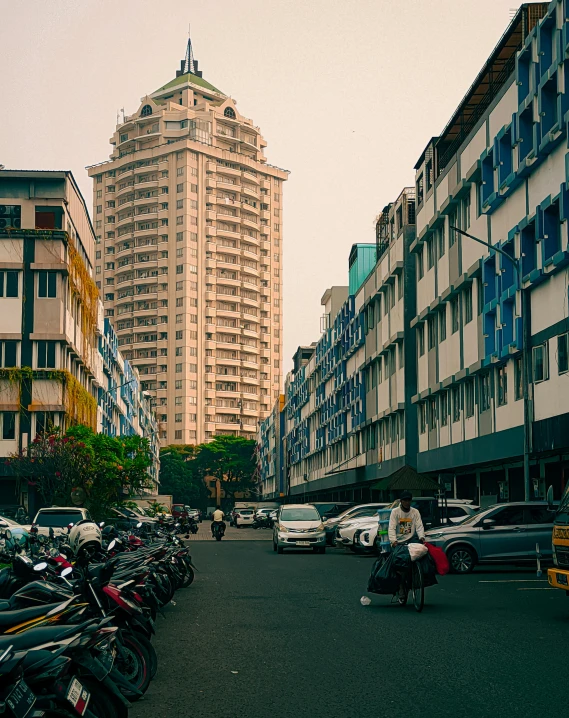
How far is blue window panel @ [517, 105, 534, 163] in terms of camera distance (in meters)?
32.0

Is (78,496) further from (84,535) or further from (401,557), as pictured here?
(401,557)

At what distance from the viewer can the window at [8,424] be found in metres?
57.3

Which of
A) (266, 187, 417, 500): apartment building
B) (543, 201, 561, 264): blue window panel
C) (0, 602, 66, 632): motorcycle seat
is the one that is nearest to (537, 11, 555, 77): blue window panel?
(543, 201, 561, 264): blue window panel

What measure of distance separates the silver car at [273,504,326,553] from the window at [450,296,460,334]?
10.8 m

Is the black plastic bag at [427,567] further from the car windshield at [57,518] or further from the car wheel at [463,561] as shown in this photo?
the car windshield at [57,518]

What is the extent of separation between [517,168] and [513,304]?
4.55 meters

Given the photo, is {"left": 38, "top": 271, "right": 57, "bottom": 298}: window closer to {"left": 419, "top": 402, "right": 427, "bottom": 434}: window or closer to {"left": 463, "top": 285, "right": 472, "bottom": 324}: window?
{"left": 419, "top": 402, "right": 427, "bottom": 434}: window

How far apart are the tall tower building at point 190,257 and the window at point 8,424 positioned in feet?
279

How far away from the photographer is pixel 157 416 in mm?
145625

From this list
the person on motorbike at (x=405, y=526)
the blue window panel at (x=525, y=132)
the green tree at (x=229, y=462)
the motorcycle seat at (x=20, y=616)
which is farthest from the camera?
the green tree at (x=229, y=462)

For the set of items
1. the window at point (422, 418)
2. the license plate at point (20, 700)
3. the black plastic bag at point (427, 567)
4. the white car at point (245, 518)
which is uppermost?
the window at point (422, 418)

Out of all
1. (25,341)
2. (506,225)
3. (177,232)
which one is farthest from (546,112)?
(177,232)

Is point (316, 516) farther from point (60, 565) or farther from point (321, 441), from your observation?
point (321, 441)

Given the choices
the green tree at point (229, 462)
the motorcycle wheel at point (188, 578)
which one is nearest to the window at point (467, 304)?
the motorcycle wheel at point (188, 578)
